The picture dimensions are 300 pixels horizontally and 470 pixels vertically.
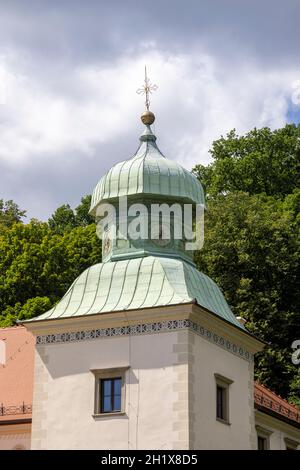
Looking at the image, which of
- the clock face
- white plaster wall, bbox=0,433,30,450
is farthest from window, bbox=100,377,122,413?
the clock face

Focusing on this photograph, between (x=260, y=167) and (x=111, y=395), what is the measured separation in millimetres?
29407

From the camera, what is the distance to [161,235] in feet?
86.3

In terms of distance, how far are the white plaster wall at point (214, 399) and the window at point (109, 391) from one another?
1605 mm

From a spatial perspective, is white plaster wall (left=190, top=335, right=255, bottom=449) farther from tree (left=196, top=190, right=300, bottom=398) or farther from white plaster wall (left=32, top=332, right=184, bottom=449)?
tree (left=196, top=190, right=300, bottom=398)

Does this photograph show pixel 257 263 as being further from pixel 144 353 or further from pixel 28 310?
pixel 144 353

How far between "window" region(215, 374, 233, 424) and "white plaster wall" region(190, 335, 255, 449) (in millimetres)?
127

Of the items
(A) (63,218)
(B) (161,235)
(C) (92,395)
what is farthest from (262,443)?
(A) (63,218)

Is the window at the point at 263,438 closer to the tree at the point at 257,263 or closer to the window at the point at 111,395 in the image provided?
the window at the point at 111,395

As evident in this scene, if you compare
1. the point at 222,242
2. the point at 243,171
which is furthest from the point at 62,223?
the point at 222,242

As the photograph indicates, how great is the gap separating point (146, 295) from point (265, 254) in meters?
19.3

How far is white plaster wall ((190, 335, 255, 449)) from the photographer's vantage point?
23.5m

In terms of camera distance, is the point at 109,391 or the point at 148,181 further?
the point at 148,181

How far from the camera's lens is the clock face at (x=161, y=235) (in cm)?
2620

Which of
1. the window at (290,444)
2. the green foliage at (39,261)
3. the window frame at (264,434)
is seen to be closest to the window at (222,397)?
the window frame at (264,434)
